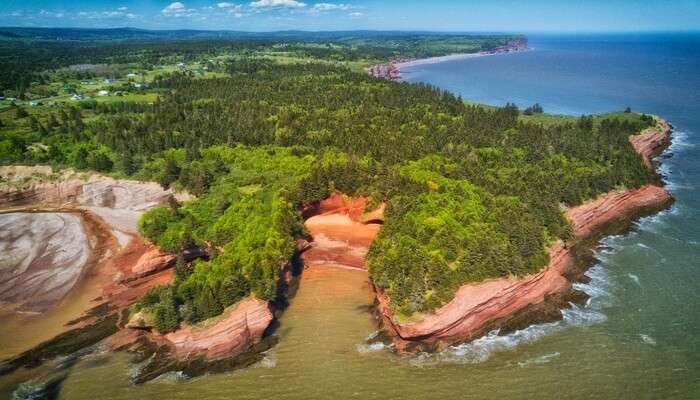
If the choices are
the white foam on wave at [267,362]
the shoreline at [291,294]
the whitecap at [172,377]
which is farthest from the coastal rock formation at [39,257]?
the white foam on wave at [267,362]

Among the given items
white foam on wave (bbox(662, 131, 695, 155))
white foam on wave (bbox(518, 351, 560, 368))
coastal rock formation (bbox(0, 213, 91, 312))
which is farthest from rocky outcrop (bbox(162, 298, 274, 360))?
white foam on wave (bbox(662, 131, 695, 155))

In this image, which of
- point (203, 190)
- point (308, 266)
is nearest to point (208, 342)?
point (308, 266)

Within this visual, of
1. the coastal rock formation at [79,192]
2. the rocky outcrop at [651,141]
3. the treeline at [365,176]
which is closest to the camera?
the treeline at [365,176]

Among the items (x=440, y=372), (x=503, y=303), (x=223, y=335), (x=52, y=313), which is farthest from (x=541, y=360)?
(x=52, y=313)

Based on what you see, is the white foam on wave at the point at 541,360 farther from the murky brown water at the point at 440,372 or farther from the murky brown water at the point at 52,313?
the murky brown water at the point at 52,313

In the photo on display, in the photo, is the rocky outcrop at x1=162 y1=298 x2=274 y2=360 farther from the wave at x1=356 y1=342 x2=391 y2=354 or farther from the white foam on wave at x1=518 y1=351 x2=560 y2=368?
the white foam on wave at x1=518 y1=351 x2=560 y2=368

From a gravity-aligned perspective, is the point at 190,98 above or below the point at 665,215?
above

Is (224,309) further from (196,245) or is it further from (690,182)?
(690,182)
